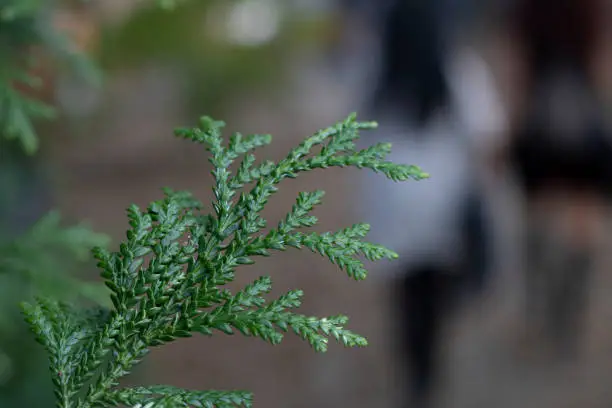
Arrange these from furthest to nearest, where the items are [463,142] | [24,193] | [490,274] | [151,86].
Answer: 1. [151,86]
2. [490,274]
3. [463,142]
4. [24,193]

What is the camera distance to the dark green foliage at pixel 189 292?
424 mm

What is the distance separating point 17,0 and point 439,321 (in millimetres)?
1893

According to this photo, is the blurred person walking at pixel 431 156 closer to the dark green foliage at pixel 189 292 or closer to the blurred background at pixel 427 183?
the blurred background at pixel 427 183

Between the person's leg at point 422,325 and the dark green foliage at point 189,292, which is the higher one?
the person's leg at point 422,325

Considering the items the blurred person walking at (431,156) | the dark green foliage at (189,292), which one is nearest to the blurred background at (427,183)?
the blurred person walking at (431,156)

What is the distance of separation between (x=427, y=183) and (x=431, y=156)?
14 centimetres

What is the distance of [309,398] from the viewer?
3.41m

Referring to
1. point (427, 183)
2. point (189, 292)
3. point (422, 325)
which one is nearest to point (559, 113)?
point (427, 183)

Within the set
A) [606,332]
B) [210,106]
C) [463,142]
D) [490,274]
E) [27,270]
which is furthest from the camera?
[210,106]

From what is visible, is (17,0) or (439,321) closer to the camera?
(17,0)

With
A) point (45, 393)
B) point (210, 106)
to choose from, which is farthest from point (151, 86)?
point (45, 393)

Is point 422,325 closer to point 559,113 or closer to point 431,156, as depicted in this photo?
point 431,156

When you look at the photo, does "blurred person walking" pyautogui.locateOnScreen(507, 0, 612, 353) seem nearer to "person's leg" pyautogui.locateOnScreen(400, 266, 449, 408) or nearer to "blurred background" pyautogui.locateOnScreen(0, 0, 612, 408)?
"blurred background" pyautogui.locateOnScreen(0, 0, 612, 408)

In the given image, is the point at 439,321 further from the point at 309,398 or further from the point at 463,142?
the point at 309,398
